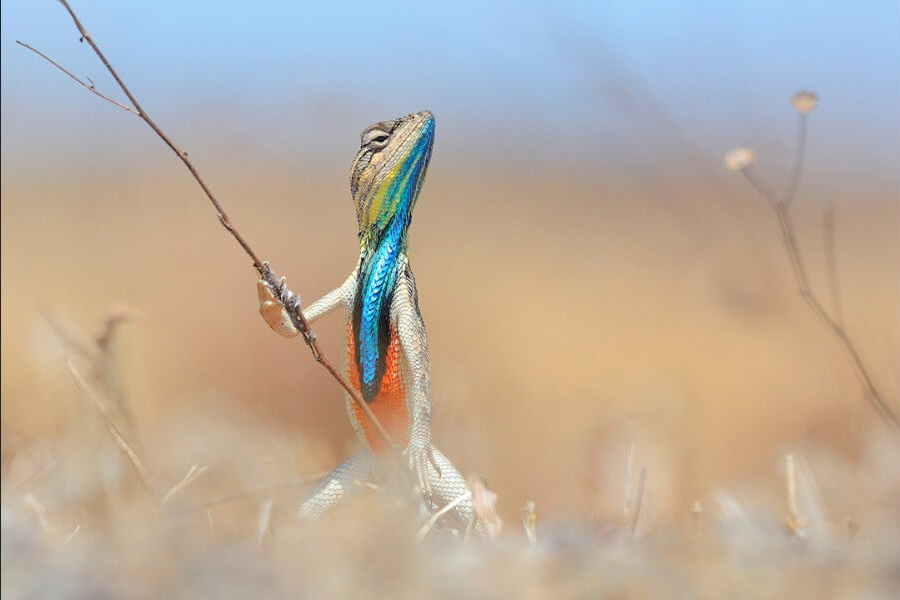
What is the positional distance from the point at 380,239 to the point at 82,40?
649mm

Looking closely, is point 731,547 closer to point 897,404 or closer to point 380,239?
point 380,239

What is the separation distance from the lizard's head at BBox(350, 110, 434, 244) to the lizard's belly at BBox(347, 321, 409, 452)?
Answer: 0.73 ft

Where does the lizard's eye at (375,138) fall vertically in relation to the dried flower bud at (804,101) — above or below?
above

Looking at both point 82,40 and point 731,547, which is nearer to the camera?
point 731,547

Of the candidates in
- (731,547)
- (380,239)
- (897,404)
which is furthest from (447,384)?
(731,547)

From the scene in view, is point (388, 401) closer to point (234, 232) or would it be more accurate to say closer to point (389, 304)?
point (389, 304)

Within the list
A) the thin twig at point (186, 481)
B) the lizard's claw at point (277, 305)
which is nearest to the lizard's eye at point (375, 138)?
the lizard's claw at point (277, 305)

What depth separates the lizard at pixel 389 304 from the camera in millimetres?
1791

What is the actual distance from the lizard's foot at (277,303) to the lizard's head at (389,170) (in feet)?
0.76

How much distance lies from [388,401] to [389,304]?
0.19 metres

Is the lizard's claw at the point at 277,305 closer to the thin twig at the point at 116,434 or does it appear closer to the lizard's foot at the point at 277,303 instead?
the lizard's foot at the point at 277,303

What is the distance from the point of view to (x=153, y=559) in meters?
0.86

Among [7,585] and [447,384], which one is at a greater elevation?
[7,585]

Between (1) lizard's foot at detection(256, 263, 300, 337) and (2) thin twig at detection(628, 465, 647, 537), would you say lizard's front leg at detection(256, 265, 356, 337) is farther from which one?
(2) thin twig at detection(628, 465, 647, 537)
